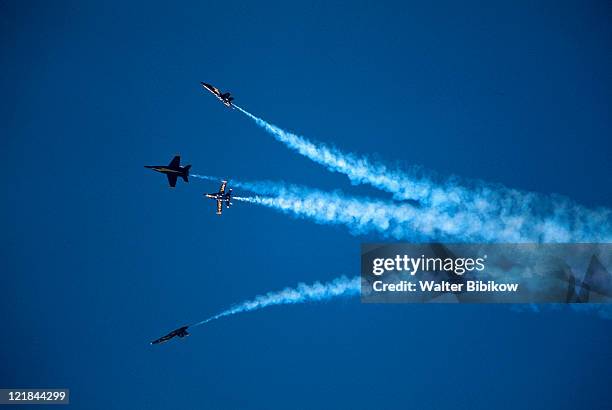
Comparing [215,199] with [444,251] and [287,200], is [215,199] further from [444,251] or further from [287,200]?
[444,251]

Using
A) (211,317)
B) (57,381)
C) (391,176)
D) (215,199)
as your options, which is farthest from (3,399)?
(391,176)

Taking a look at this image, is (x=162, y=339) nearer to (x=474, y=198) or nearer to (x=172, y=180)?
(x=172, y=180)

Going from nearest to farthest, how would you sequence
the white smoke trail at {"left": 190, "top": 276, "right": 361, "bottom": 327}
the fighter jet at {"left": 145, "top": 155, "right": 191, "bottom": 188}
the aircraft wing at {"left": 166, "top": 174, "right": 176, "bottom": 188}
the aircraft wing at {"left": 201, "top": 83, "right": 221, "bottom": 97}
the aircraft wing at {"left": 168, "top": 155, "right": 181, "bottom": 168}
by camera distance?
1. the white smoke trail at {"left": 190, "top": 276, "right": 361, "bottom": 327}
2. the aircraft wing at {"left": 201, "top": 83, "right": 221, "bottom": 97}
3. the fighter jet at {"left": 145, "top": 155, "right": 191, "bottom": 188}
4. the aircraft wing at {"left": 168, "top": 155, "right": 181, "bottom": 168}
5. the aircraft wing at {"left": 166, "top": 174, "right": 176, "bottom": 188}

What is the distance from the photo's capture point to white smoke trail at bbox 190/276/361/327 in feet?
69.8

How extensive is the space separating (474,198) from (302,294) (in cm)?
1021

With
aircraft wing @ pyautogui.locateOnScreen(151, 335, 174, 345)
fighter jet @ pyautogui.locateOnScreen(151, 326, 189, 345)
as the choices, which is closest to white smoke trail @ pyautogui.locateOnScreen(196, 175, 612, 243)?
fighter jet @ pyautogui.locateOnScreen(151, 326, 189, 345)

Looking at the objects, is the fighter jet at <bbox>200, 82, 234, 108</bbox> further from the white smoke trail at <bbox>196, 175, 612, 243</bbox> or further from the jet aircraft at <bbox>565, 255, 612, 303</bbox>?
the jet aircraft at <bbox>565, 255, 612, 303</bbox>

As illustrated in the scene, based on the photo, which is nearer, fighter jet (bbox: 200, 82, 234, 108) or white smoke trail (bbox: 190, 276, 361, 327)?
white smoke trail (bbox: 190, 276, 361, 327)

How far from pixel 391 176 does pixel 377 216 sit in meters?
2.20

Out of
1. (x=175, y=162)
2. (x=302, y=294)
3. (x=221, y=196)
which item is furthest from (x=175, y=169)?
(x=302, y=294)

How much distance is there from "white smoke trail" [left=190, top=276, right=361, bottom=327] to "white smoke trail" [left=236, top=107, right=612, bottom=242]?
5290mm

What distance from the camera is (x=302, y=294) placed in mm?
21781

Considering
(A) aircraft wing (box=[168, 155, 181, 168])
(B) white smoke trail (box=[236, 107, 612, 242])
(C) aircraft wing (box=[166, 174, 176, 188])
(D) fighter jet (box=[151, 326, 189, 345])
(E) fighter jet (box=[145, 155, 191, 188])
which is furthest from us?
(C) aircraft wing (box=[166, 174, 176, 188])

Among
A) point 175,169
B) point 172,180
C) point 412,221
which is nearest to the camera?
point 412,221
